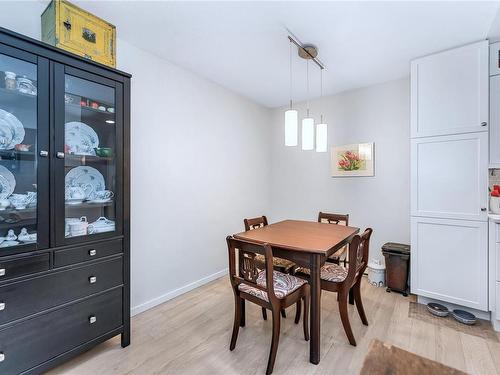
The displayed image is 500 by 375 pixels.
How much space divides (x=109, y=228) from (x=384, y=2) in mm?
2548

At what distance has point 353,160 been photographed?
3.33m

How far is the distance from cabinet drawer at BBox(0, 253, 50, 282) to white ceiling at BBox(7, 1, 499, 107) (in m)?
1.76

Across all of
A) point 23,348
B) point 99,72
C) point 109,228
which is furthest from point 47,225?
point 99,72

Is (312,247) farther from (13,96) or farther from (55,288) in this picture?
(13,96)

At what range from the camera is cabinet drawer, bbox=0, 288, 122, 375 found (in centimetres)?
134

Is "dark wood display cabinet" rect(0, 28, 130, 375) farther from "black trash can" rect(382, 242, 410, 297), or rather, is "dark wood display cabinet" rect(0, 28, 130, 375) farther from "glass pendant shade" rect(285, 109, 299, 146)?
"black trash can" rect(382, 242, 410, 297)

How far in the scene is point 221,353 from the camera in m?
1.79

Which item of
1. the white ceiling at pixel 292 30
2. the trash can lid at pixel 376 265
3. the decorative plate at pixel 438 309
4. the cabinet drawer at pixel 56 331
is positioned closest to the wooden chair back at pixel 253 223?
the cabinet drawer at pixel 56 331

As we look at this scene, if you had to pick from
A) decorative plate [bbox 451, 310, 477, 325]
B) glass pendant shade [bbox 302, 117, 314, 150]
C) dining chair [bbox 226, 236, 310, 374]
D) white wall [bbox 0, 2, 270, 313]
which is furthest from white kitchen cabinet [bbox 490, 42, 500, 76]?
white wall [bbox 0, 2, 270, 313]

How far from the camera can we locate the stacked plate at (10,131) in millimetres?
1357

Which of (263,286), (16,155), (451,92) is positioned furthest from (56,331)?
(451,92)

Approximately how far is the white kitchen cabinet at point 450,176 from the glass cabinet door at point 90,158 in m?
2.79

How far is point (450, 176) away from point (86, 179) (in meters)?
3.15

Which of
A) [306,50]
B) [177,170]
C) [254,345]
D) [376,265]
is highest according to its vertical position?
[306,50]
